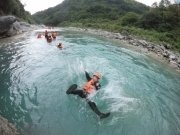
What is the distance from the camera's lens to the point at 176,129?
18.7 ft

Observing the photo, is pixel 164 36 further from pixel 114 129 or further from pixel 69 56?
pixel 114 129

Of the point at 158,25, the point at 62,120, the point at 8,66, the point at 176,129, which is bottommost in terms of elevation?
the point at 176,129

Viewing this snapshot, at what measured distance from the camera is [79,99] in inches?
259

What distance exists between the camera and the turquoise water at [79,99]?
17.1 ft

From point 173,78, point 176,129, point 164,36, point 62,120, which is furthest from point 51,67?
point 164,36

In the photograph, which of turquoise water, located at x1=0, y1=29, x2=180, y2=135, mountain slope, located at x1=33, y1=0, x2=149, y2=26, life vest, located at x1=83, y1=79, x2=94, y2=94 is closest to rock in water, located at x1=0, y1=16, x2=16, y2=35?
turquoise water, located at x1=0, y1=29, x2=180, y2=135

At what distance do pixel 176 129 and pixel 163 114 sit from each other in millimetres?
887

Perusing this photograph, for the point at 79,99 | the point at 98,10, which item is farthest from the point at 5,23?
the point at 98,10

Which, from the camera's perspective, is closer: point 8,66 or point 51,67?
point 8,66

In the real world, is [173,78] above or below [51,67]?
below

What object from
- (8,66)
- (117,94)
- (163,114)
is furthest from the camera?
(8,66)

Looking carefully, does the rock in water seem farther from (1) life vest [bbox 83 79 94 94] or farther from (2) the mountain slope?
(2) the mountain slope

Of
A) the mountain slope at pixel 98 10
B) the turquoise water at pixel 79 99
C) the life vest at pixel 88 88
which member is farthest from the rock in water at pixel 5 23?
the mountain slope at pixel 98 10

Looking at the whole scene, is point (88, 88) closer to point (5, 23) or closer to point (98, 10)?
point (5, 23)
